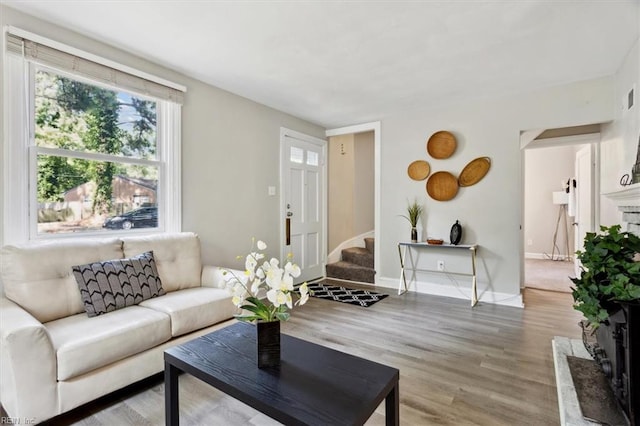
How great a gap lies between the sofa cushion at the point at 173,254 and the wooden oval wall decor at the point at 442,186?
295 cm

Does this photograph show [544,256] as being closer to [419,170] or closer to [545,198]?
[545,198]

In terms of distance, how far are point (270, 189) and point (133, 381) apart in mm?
2601

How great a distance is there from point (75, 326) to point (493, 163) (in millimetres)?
4185

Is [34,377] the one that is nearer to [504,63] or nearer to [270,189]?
[270,189]

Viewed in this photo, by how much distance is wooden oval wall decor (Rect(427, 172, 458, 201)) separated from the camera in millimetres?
3947

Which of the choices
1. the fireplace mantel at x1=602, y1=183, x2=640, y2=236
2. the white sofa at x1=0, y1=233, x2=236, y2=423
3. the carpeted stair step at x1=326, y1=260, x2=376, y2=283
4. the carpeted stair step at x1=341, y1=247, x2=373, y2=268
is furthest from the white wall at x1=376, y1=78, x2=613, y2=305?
the white sofa at x1=0, y1=233, x2=236, y2=423

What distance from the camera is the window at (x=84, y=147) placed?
2080 millimetres

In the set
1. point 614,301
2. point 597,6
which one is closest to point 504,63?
point 597,6

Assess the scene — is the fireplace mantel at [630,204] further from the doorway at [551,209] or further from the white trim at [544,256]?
the white trim at [544,256]

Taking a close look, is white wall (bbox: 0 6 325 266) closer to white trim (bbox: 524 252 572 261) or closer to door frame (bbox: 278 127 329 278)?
door frame (bbox: 278 127 329 278)

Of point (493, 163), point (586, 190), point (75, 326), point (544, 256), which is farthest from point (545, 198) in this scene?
point (75, 326)

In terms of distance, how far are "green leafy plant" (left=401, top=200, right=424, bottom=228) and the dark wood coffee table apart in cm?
295

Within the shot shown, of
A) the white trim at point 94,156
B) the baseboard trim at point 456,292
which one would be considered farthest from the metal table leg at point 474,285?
the white trim at point 94,156

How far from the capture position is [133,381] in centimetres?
181
